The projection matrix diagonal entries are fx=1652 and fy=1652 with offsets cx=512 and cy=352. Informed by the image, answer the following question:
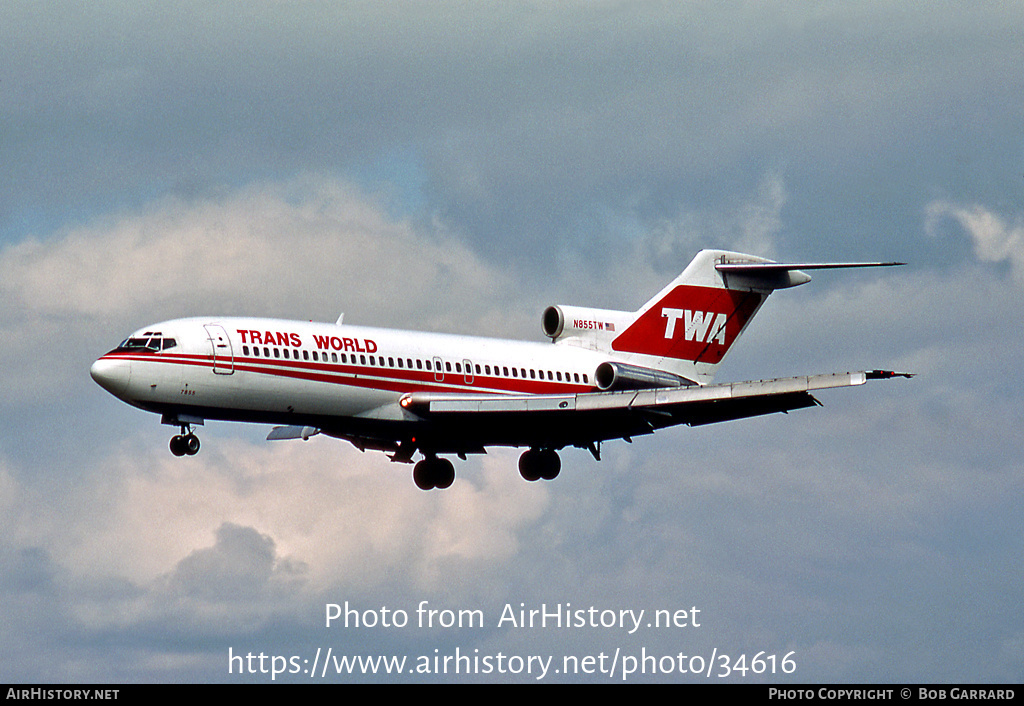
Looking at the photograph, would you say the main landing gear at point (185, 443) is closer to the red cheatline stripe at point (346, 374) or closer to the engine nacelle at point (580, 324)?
the red cheatline stripe at point (346, 374)

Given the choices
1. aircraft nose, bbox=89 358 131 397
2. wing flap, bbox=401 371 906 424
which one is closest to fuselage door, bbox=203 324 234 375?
aircraft nose, bbox=89 358 131 397

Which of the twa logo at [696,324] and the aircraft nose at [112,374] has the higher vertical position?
the twa logo at [696,324]

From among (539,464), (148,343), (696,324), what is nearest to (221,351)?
(148,343)

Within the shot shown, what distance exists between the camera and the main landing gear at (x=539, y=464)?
59562 millimetres

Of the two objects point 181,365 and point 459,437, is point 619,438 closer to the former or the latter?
point 459,437

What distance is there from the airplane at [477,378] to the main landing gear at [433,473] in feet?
0.16

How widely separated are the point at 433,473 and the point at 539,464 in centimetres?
407

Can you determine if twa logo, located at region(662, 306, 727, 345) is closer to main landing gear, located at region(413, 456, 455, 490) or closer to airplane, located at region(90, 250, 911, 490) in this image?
airplane, located at region(90, 250, 911, 490)

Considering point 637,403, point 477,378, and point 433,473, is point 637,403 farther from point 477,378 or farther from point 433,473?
point 433,473

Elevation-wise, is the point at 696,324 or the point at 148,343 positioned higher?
the point at 696,324

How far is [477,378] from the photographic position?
184 ft

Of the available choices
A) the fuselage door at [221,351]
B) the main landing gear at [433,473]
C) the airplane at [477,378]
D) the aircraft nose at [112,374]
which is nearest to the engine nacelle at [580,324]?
the airplane at [477,378]
